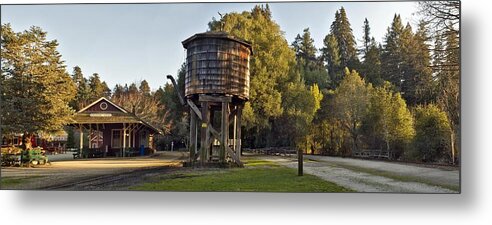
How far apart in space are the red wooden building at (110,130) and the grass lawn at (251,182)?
3.77 feet

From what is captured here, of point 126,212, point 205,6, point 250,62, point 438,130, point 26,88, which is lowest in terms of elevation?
point 126,212

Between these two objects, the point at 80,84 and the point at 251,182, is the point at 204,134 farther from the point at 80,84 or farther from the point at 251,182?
the point at 80,84

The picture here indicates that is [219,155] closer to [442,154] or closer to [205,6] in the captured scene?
[205,6]

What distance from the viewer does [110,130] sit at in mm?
8328

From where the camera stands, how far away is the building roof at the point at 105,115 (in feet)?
25.0

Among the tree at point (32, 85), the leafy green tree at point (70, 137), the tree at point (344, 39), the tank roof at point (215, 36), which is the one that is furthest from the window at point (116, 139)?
the tree at point (344, 39)

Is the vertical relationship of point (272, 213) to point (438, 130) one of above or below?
below

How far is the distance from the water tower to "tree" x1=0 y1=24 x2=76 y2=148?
7.32 ft

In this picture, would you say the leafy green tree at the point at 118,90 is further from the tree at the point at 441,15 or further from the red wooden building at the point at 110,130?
the tree at the point at 441,15

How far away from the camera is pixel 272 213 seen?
6.52m

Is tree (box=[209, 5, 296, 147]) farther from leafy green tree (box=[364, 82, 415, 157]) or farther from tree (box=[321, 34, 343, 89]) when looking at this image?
leafy green tree (box=[364, 82, 415, 157])

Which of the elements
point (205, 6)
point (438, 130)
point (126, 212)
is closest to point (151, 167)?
point (126, 212)

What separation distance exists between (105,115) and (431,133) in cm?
568

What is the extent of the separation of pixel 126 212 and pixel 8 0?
3.86m
